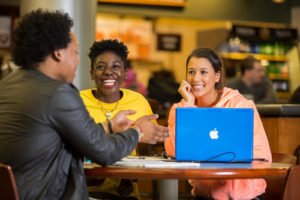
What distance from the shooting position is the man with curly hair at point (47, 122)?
1910 mm

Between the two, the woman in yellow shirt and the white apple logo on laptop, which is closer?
the white apple logo on laptop

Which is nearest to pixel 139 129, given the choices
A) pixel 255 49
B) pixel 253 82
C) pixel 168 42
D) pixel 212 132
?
pixel 212 132

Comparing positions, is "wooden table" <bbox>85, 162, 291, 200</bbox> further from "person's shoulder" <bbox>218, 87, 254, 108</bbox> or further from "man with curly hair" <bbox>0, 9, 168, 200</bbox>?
"person's shoulder" <bbox>218, 87, 254, 108</bbox>

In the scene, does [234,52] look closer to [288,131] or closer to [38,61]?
[288,131]

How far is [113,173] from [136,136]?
0.23 meters

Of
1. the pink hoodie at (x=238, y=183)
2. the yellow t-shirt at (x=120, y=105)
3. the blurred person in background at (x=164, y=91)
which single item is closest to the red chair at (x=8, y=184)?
the pink hoodie at (x=238, y=183)

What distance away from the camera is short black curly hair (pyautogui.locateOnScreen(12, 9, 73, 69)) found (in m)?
2.01

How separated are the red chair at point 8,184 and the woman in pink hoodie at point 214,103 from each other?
1101 mm

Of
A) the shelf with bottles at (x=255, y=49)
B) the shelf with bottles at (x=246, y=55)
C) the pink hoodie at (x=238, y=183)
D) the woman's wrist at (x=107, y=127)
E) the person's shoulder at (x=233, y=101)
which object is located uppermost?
the shelf with bottles at (x=255, y=49)

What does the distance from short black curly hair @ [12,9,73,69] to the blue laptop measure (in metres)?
0.62

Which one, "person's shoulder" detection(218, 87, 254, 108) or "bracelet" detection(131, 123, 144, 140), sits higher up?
"person's shoulder" detection(218, 87, 254, 108)

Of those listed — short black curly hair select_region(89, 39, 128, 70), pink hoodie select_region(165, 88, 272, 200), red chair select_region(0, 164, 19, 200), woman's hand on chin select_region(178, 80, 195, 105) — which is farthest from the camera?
short black curly hair select_region(89, 39, 128, 70)

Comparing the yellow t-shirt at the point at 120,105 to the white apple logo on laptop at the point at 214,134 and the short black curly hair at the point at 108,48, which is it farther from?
the white apple logo on laptop at the point at 214,134

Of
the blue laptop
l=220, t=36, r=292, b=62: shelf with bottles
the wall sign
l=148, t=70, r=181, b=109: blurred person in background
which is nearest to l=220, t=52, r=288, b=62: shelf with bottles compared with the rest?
l=220, t=36, r=292, b=62: shelf with bottles
